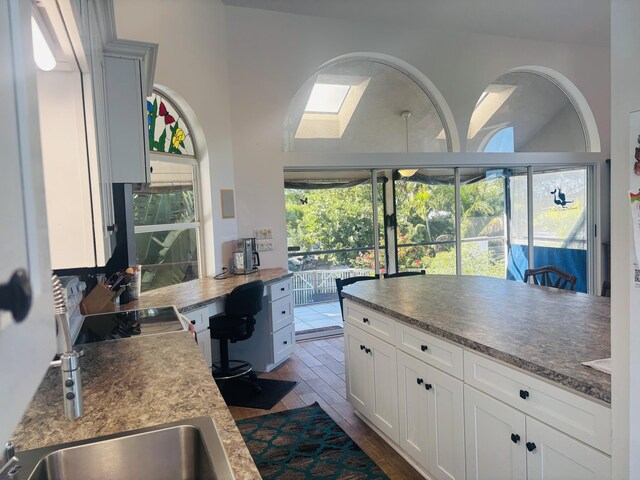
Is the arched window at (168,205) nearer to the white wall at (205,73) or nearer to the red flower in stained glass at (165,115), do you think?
the red flower in stained glass at (165,115)

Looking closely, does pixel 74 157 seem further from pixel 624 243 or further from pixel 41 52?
pixel 624 243

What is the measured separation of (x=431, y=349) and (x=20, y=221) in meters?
2.05

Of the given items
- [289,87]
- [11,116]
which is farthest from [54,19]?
[289,87]

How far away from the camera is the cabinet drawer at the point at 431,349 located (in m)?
2.02

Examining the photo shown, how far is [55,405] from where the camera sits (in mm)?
1444

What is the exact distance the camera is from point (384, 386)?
2.63 m

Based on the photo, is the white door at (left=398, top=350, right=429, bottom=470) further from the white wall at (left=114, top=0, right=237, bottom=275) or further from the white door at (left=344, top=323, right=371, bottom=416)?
the white wall at (left=114, top=0, right=237, bottom=275)

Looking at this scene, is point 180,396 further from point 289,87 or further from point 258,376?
point 289,87

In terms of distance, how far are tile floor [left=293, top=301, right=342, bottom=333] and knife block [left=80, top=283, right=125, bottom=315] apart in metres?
2.78

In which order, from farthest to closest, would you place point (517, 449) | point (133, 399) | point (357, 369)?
point (357, 369) → point (517, 449) → point (133, 399)

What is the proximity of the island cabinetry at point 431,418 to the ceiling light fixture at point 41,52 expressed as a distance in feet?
6.07

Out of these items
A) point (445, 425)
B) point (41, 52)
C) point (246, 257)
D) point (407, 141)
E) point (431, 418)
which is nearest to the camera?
point (41, 52)

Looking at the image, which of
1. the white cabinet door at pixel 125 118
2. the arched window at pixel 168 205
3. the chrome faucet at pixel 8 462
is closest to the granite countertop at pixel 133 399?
the chrome faucet at pixel 8 462

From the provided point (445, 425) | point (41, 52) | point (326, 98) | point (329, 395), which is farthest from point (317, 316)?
point (41, 52)
